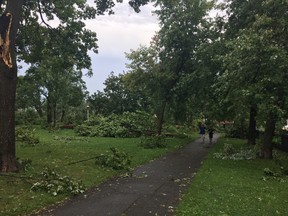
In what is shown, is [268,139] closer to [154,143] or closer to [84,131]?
[154,143]

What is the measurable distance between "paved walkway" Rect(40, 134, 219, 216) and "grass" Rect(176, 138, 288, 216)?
471 mm

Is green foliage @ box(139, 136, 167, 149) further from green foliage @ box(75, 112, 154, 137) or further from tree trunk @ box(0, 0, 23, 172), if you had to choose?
tree trunk @ box(0, 0, 23, 172)

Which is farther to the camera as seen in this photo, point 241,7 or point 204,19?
point 204,19

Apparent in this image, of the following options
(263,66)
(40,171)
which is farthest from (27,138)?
(263,66)

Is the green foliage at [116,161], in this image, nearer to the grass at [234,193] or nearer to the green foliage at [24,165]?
the green foliage at [24,165]

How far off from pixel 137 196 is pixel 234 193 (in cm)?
305

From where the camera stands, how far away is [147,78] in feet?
102

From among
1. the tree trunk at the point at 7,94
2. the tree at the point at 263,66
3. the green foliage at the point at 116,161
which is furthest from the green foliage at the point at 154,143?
the tree trunk at the point at 7,94

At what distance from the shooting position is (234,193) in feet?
37.1

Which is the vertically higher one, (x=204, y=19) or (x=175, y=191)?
(x=204, y=19)

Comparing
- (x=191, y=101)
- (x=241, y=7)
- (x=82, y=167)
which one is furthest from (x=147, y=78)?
(x=82, y=167)

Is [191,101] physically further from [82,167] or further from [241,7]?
[82,167]

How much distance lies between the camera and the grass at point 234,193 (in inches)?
367

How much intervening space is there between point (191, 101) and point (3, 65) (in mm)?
22115
